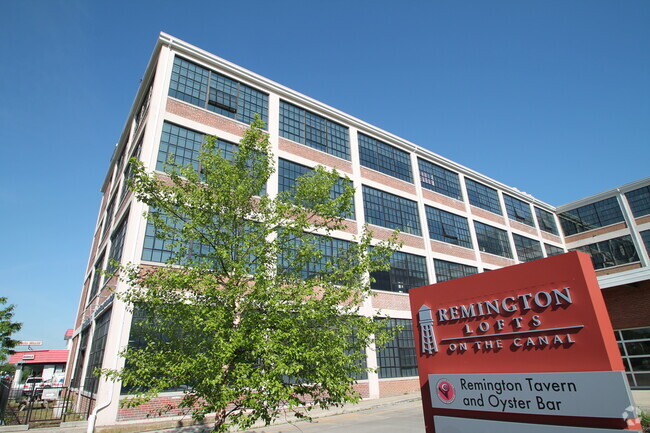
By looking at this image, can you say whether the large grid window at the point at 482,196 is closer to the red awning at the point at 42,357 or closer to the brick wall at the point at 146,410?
the brick wall at the point at 146,410

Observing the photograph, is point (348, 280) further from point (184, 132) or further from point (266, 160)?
point (184, 132)

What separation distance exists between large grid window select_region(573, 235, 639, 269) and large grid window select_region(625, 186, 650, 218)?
108 inches

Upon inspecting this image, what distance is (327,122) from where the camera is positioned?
25828mm

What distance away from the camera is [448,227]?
30000 millimetres

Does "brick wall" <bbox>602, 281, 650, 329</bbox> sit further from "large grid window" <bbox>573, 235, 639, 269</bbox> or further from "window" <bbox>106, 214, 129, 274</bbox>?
"large grid window" <bbox>573, 235, 639, 269</bbox>

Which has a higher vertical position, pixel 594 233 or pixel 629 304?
pixel 594 233

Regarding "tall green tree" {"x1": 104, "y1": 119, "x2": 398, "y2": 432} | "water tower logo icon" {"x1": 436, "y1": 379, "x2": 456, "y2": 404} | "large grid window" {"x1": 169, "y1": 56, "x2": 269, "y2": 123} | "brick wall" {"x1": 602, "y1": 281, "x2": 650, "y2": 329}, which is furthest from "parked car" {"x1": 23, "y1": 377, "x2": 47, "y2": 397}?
"brick wall" {"x1": 602, "y1": 281, "x2": 650, "y2": 329}

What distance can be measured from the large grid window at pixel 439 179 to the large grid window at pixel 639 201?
19.8m

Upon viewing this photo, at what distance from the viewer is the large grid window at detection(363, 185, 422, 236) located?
24.9 m

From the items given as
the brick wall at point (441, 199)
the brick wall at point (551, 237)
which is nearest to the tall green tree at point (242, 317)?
the brick wall at point (441, 199)

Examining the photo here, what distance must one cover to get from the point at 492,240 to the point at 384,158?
14233mm

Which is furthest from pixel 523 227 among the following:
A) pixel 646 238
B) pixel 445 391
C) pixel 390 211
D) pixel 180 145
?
pixel 445 391

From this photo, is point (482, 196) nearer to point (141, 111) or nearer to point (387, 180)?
point (387, 180)

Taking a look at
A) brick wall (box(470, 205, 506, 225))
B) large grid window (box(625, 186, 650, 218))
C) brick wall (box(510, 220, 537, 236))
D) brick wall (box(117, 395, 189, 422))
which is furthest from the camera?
brick wall (box(510, 220, 537, 236))
